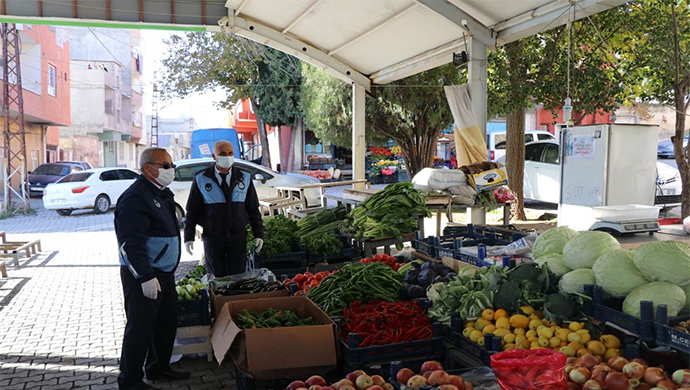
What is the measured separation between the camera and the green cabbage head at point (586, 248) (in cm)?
418

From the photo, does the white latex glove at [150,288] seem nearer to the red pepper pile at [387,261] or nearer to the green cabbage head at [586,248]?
the red pepper pile at [387,261]

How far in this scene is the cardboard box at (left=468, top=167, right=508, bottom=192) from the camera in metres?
9.53

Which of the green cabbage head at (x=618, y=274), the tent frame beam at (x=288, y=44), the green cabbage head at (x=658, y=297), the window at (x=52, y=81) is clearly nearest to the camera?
the green cabbage head at (x=658, y=297)

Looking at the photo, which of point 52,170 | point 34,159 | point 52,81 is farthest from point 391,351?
point 52,81

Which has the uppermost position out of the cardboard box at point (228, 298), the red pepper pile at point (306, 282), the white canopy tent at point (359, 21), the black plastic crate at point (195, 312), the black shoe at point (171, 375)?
the white canopy tent at point (359, 21)

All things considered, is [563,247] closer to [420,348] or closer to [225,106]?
[420,348]

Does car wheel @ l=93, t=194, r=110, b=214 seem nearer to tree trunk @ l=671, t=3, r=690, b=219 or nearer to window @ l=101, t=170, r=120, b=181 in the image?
window @ l=101, t=170, r=120, b=181

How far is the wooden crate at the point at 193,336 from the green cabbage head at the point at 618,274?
3541mm

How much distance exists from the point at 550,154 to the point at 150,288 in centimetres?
1427

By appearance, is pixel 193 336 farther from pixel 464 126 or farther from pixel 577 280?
pixel 464 126

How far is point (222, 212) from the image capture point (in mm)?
6469

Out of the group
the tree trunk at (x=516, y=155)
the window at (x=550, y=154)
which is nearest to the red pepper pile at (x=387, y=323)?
the tree trunk at (x=516, y=155)

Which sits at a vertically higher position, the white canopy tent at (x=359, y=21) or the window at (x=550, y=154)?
the white canopy tent at (x=359, y=21)

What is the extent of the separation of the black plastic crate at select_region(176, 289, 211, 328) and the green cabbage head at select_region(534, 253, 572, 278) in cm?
303
